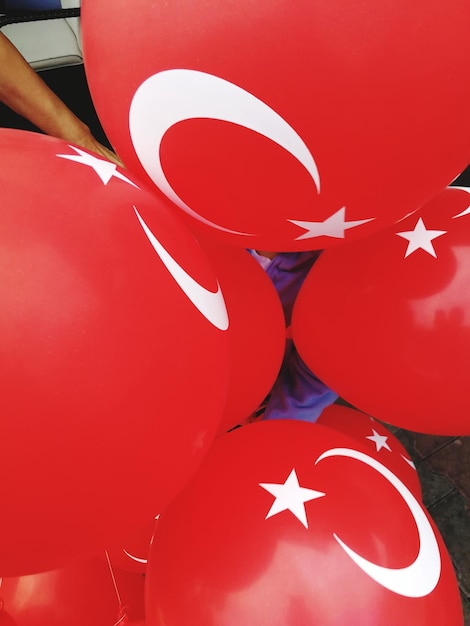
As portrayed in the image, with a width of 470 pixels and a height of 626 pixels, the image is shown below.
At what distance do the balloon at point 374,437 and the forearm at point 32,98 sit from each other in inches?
38.6

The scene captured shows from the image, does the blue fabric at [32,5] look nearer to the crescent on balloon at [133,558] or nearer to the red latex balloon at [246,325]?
the red latex balloon at [246,325]

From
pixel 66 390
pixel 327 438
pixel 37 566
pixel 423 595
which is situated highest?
pixel 66 390

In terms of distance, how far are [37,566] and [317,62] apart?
0.56 meters

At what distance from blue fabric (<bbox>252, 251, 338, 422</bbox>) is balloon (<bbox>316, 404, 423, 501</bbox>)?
80 mm

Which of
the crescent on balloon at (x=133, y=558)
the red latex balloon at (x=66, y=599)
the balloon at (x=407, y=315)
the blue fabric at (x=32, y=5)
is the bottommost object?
the crescent on balloon at (x=133, y=558)

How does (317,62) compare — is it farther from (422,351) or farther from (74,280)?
(422,351)

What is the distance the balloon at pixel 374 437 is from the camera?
4.09 ft

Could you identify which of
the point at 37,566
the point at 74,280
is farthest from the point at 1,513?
the point at 74,280

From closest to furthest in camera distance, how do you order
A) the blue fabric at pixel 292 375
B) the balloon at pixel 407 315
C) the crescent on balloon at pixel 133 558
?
the balloon at pixel 407 315 → the crescent on balloon at pixel 133 558 → the blue fabric at pixel 292 375

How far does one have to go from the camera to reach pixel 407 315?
2.57ft

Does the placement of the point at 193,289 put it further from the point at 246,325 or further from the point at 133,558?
the point at 133,558

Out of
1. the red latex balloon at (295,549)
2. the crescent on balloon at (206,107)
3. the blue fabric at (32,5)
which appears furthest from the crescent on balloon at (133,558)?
the blue fabric at (32,5)

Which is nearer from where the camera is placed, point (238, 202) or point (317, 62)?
point (317, 62)

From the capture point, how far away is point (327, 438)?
2.67 feet
